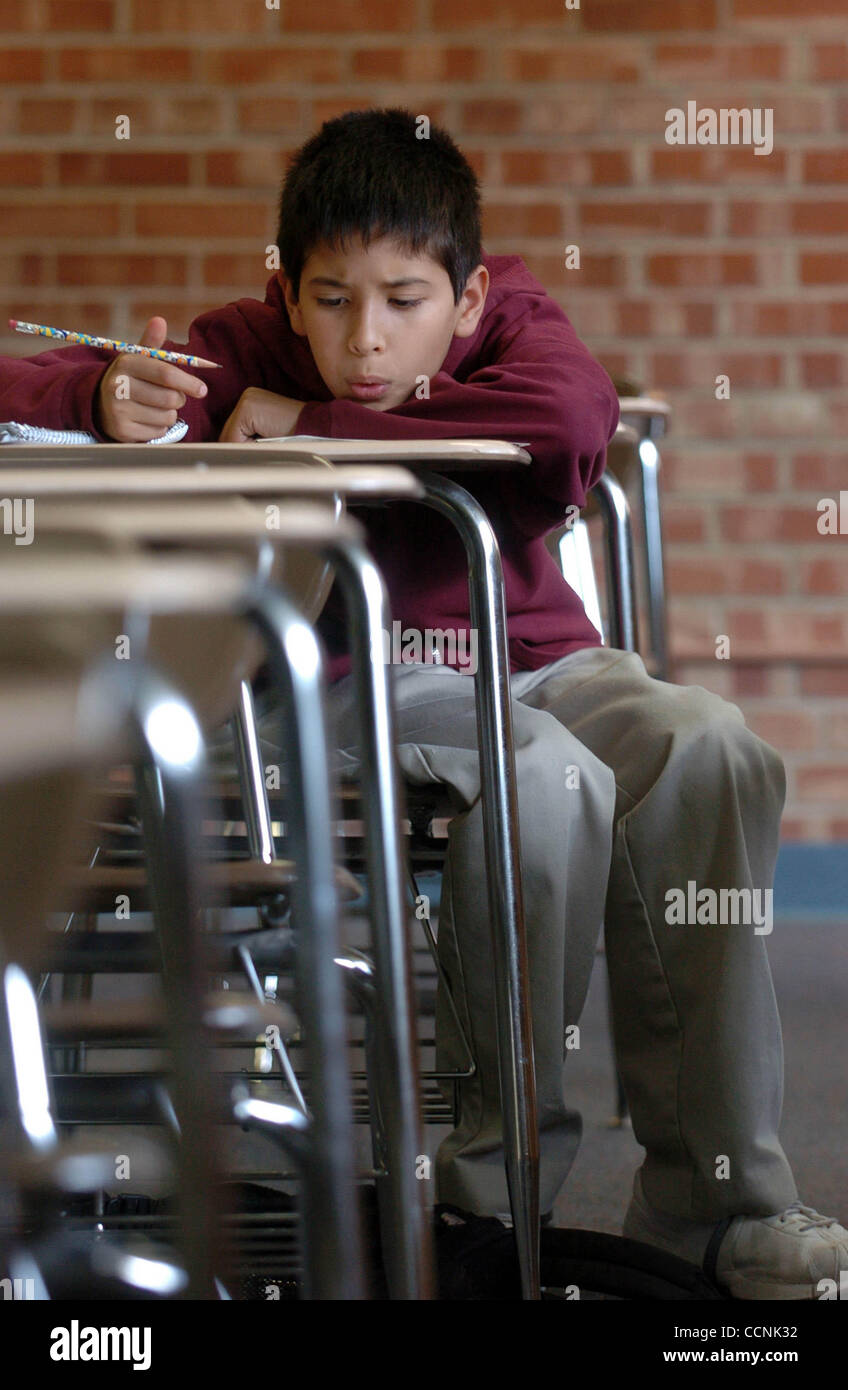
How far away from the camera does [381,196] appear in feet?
5.16

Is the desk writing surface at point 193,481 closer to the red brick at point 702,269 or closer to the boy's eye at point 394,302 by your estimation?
the boy's eye at point 394,302

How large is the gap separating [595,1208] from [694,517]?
1828 mm

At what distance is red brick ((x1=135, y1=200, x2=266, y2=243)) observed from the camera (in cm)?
321

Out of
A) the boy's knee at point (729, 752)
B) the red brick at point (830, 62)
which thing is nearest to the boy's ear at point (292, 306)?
the boy's knee at point (729, 752)

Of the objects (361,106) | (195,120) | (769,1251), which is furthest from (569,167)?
(769,1251)

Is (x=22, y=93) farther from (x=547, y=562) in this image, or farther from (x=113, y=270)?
(x=547, y=562)

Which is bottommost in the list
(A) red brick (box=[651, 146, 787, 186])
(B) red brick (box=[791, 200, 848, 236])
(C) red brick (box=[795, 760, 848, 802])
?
(C) red brick (box=[795, 760, 848, 802])

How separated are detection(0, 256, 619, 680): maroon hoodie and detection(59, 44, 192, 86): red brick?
5.46 ft

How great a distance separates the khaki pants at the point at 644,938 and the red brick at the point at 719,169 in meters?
2.10

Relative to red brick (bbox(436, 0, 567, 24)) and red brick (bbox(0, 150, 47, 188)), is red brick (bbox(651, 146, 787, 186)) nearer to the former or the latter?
red brick (bbox(436, 0, 567, 24))

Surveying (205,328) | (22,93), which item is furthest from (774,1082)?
(22,93)

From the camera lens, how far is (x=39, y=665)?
1.77 ft

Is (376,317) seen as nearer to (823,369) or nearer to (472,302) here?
(472,302)

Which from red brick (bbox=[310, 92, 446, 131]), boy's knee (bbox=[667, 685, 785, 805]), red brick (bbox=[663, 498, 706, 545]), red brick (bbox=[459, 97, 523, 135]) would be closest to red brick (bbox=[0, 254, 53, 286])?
red brick (bbox=[310, 92, 446, 131])
